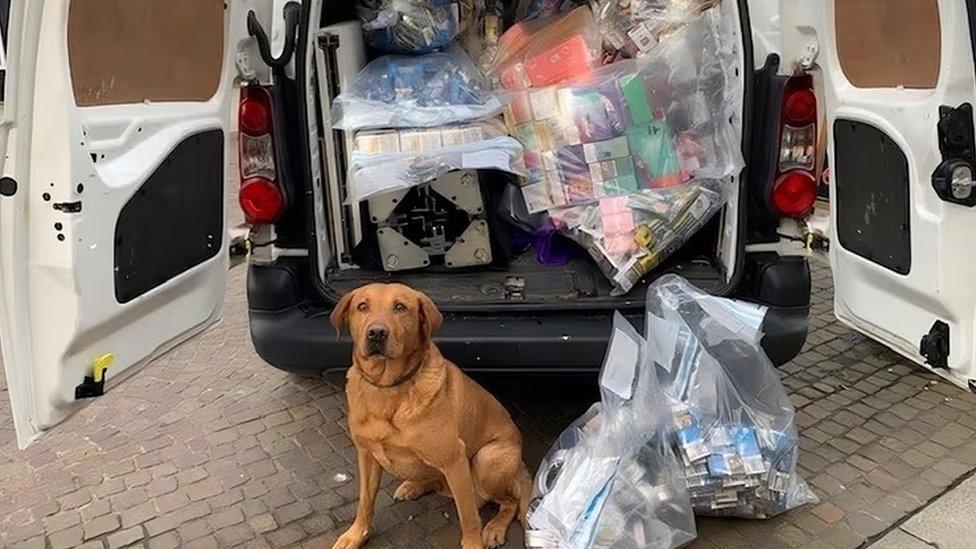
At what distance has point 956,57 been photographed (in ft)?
6.53

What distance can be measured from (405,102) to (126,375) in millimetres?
1510

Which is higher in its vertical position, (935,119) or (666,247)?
(935,119)

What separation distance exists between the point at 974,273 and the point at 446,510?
72.1 inches

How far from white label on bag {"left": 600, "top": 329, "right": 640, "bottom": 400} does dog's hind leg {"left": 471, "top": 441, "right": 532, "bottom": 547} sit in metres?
0.39

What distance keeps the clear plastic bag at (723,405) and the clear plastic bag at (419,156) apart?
81cm

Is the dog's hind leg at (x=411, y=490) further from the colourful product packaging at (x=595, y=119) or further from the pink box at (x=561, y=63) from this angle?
the pink box at (x=561, y=63)

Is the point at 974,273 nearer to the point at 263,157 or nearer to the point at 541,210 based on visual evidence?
the point at 541,210

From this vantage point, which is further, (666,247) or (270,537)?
(666,247)

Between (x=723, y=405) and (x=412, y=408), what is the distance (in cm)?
105

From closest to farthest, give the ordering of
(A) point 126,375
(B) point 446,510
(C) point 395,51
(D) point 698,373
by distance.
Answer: (A) point 126,375
(D) point 698,373
(B) point 446,510
(C) point 395,51

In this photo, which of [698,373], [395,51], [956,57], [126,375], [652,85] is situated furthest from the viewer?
[395,51]

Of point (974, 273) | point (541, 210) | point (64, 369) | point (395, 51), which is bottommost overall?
point (64, 369)

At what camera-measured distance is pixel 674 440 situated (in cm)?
271

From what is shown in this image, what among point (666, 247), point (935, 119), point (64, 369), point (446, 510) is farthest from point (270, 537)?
point (935, 119)
